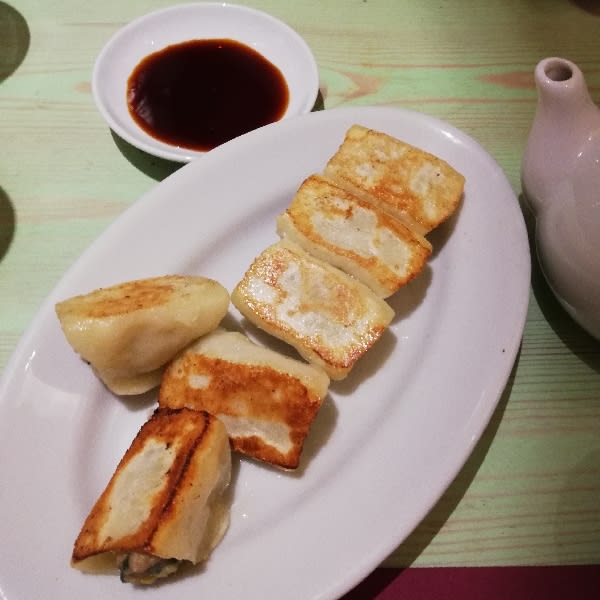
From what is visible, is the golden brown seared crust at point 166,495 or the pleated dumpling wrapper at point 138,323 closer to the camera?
the golden brown seared crust at point 166,495

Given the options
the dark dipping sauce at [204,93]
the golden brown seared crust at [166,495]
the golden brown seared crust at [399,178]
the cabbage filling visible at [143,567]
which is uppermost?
the golden brown seared crust at [399,178]

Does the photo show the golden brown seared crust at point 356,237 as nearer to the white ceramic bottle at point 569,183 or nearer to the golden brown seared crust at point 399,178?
the golden brown seared crust at point 399,178

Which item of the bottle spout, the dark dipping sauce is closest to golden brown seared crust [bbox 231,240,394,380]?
the bottle spout

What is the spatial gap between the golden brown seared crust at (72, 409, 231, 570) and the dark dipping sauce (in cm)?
92

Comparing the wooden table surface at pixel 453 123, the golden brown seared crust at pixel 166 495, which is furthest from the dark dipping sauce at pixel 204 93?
the golden brown seared crust at pixel 166 495

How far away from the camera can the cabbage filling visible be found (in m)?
1.03

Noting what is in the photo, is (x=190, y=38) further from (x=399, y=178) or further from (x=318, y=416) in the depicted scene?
(x=318, y=416)

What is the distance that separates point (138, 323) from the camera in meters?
1.19

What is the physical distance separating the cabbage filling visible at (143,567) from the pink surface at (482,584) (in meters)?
0.36

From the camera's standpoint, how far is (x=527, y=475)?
1.29m

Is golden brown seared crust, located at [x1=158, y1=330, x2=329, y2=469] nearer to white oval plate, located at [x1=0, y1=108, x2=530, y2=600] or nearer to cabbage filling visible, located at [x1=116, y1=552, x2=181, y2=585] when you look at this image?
white oval plate, located at [x1=0, y1=108, x2=530, y2=600]

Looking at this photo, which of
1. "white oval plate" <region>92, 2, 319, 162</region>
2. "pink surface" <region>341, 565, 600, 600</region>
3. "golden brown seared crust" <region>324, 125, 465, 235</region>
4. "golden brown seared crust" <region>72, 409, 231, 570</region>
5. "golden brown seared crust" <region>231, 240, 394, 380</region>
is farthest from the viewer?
"white oval plate" <region>92, 2, 319, 162</region>

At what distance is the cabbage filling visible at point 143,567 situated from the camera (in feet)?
3.39

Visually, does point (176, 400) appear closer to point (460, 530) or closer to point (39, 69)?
point (460, 530)
